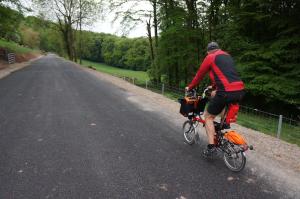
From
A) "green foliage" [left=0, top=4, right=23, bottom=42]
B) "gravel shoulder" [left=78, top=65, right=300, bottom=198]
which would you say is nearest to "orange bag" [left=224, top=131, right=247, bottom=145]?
"gravel shoulder" [left=78, top=65, right=300, bottom=198]

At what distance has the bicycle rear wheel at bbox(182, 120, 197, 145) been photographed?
20.6ft

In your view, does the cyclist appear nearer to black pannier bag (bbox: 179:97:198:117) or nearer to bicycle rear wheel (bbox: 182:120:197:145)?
black pannier bag (bbox: 179:97:198:117)

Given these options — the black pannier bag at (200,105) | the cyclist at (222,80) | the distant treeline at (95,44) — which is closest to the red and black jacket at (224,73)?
the cyclist at (222,80)

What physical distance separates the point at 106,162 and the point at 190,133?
223cm

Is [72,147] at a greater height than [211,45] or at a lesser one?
lesser

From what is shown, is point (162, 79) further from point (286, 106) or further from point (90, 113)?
point (90, 113)

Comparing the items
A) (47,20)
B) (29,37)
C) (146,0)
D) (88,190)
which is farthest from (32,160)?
(29,37)

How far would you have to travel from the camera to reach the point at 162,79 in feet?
86.9

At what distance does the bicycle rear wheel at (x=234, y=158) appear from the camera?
4.76m

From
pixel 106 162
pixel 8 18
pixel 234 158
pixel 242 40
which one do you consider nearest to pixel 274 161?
pixel 234 158

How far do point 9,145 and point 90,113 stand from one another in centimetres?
341

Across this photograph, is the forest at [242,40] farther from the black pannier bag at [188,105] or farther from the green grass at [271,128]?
the black pannier bag at [188,105]

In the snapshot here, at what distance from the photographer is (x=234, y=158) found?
4.93 metres

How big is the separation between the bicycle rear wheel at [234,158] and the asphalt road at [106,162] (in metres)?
0.14
